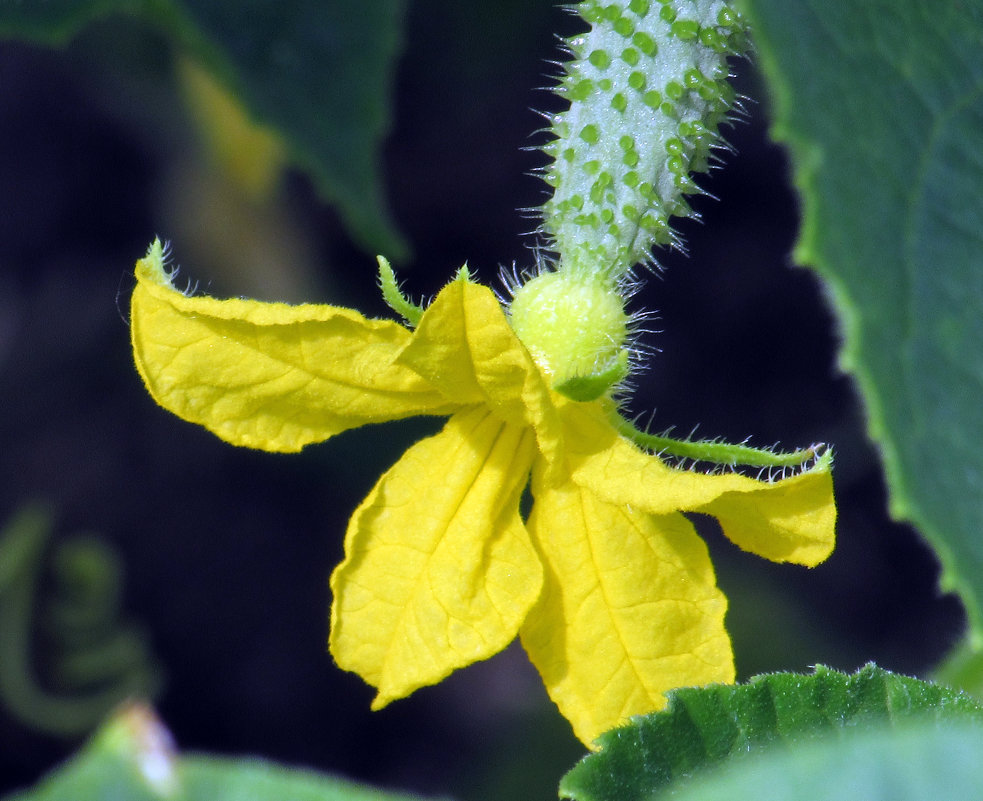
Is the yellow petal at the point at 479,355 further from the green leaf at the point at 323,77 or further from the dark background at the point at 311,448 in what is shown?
the dark background at the point at 311,448

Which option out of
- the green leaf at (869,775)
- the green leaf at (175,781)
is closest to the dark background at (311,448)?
the green leaf at (175,781)

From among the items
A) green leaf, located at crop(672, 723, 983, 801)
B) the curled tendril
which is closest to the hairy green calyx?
green leaf, located at crop(672, 723, 983, 801)

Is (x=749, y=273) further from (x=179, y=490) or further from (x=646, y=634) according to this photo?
(x=646, y=634)

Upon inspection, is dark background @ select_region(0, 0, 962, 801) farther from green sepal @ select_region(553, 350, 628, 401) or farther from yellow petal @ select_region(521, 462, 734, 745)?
green sepal @ select_region(553, 350, 628, 401)

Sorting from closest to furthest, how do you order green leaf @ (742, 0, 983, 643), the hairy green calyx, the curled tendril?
1. green leaf @ (742, 0, 983, 643)
2. the hairy green calyx
3. the curled tendril

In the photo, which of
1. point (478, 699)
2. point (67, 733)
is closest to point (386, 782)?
point (478, 699)
